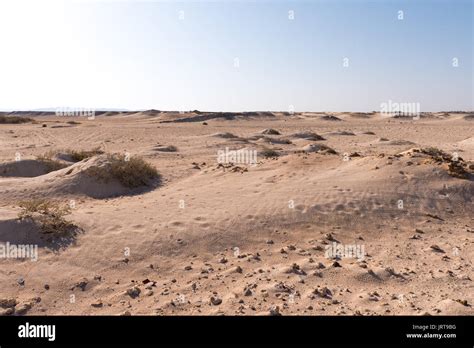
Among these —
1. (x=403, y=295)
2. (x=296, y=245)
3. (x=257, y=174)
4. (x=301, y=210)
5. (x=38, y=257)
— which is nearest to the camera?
(x=403, y=295)

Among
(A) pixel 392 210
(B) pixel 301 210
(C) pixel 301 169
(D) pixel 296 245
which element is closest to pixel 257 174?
(C) pixel 301 169

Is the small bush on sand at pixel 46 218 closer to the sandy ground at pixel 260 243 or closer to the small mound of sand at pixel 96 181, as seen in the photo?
the sandy ground at pixel 260 243

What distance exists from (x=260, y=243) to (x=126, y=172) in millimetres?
5781

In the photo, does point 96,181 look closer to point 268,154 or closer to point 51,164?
point 51,164

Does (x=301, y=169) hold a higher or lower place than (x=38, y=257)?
higher

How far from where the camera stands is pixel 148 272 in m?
6.62

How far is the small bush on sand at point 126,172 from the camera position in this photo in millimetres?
11898

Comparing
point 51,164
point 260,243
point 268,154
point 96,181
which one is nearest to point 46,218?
point 96,181

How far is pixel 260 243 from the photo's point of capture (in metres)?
7.70

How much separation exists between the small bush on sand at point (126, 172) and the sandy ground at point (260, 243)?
334 millimetres

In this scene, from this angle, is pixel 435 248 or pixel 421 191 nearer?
pixel 435 248

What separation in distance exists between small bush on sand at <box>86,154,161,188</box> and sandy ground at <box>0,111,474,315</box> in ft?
1.09
